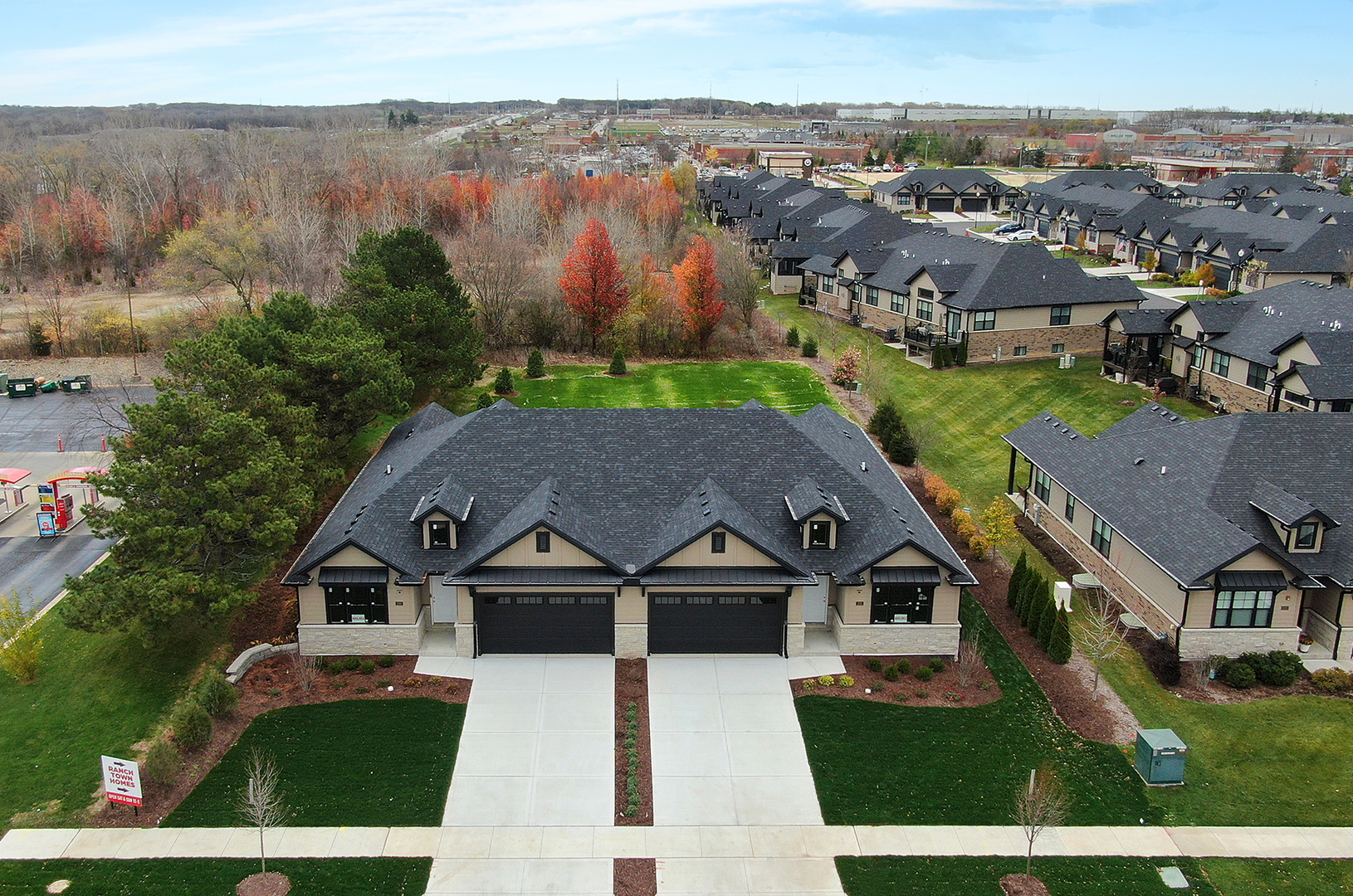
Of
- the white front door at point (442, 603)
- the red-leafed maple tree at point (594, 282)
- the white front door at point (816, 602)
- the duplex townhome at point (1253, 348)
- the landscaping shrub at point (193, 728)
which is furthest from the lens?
the red-leafed maple tree at point (594, 282)

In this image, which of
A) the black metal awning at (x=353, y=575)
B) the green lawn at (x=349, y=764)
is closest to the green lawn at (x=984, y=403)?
the black metal awning at (x=353, y=575)

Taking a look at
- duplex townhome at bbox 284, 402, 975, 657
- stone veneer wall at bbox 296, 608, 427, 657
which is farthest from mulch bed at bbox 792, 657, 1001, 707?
stone veneer wall at bbox 296, 608, 427, 657

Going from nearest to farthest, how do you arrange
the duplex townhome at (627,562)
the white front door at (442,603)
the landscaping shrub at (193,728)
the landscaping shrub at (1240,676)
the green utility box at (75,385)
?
the landscaping shrub at (193,728)
the landscaping shrub at (1240,676)
the duplex townhome at (627,562)
the white front door at (442,603)
the green utility box at (75,385)

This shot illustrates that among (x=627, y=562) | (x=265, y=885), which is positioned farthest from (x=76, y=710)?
(x=627, y=562)

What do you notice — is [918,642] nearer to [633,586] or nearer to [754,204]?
[633,586]

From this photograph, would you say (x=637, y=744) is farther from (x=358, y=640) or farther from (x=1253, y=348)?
(x=1253, y=348)

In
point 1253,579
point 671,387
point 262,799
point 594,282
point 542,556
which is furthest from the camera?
point 594,282

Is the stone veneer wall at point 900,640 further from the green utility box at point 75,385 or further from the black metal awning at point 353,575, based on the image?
the green utility box at point 75,385
